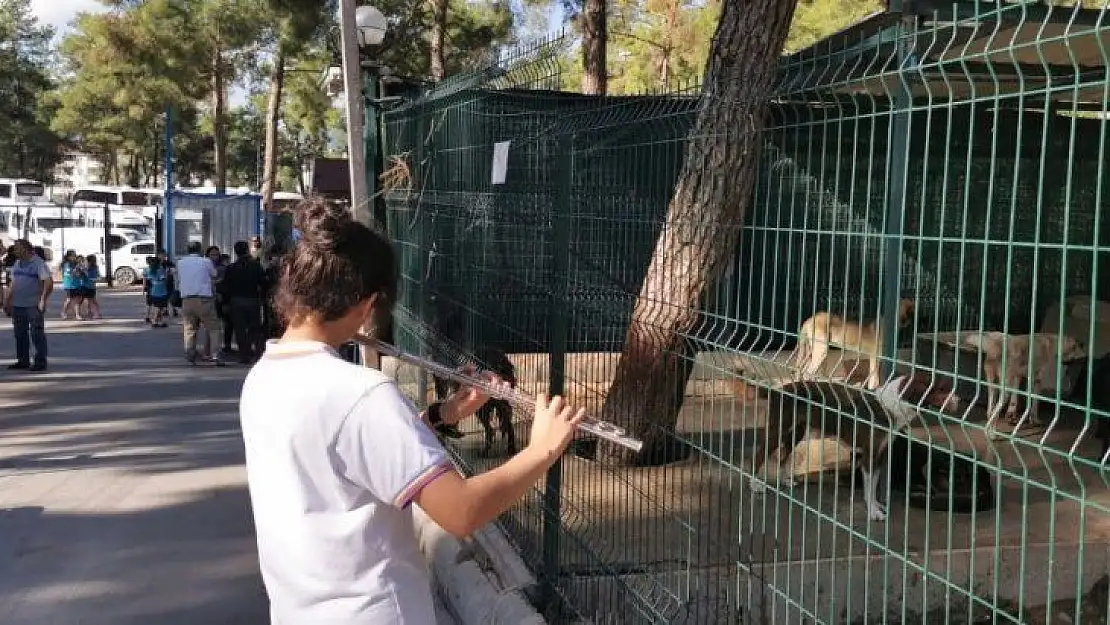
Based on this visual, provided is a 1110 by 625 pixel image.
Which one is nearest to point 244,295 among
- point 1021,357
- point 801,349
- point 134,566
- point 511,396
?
point 134,566

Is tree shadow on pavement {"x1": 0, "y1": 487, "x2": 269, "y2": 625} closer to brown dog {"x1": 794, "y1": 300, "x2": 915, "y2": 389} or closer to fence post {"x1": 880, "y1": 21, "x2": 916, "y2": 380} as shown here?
brown dog {"x1": 794, "y1": 300, "x2": 915, "y2": 389}

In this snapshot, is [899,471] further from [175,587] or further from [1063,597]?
[175,587]

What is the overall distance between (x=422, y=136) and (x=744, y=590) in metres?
4.77

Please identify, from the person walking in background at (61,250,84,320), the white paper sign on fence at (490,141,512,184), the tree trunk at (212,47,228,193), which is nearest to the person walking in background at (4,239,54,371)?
the person walking in background at (61,250,84,320)

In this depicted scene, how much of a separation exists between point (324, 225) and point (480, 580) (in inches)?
113

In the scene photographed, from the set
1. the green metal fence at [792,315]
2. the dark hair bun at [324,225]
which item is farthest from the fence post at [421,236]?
the dark hair bun at [324,225]

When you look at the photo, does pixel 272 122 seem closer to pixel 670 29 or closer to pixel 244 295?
pixel 670 29

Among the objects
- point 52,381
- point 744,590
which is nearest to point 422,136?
point 744,590

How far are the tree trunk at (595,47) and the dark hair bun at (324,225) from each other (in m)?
13.2

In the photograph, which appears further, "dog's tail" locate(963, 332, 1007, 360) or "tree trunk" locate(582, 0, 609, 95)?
"tree trunk" locate(582, 0, 609, 95)

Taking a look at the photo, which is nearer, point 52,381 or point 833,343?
point 833,343

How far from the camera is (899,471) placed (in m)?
5.25

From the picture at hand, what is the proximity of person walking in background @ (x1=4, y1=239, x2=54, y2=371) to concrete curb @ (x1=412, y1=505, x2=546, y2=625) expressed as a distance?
28.9 ft

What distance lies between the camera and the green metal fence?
2.67m
